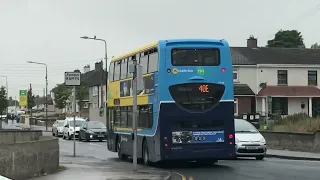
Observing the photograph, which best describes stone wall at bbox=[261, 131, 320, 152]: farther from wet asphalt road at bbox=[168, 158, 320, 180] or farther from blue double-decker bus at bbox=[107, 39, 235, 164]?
blue double-decker bus at bbox=[107, 39, 235, 164]

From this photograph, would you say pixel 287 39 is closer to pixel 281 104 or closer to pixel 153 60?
pixel 281 104

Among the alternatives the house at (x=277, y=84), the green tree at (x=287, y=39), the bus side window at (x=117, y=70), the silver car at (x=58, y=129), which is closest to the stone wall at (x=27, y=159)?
the bus side window at (x=117, y=70)

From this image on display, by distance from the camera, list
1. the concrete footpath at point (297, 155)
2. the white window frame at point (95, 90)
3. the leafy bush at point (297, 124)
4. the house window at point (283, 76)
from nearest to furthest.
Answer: the concrete footpath at point (297, 155) → the leafy bush at point (297, 124) → the house window at point (283, 76) → the white window frame at point (95, 90)

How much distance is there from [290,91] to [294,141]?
102 ft

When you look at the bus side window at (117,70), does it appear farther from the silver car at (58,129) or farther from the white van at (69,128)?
the silver car at (58,129)

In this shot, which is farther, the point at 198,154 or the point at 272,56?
the point at 272,56

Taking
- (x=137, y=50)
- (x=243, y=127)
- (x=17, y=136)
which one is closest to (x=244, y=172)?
(x=243, y=127)

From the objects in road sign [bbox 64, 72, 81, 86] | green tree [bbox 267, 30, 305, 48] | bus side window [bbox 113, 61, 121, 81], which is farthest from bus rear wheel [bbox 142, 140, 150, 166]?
green tree [bbox 267, 30, 305, 48]

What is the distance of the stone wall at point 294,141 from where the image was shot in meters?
25.3

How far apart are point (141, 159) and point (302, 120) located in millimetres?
12766

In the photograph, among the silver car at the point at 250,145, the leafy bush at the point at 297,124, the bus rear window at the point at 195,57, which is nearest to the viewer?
the bus rear window at the point at 195,57

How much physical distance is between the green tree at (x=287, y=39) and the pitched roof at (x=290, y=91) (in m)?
47.7

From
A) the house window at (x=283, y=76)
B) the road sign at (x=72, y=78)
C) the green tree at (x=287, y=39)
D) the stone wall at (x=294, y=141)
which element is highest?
the green tree at (x=287, y=39)

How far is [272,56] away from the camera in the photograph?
60438mm
